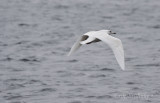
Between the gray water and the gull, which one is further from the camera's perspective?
the gray water

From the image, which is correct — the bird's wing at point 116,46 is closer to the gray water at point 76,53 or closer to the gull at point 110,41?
the gull at point 110,41

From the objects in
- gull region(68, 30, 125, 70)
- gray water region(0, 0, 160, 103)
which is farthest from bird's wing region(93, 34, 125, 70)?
gray water region(0, 0, 160, 103)

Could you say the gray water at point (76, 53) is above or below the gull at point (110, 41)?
below

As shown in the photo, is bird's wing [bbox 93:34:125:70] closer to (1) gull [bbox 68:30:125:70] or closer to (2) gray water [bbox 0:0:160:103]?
(1) gull [bbox 68:30:125:70]

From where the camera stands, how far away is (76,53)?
1703cm

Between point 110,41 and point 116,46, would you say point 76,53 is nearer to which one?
point 110,41

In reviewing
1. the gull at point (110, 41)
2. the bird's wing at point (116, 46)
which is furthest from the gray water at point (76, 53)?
the bird's wing at point (116, 46)

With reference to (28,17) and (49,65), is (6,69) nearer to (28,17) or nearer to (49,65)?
(49,65)

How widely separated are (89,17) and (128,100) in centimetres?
1021

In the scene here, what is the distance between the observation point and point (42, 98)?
12359mm

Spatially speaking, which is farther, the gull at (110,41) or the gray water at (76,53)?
the gray water at (76,53)

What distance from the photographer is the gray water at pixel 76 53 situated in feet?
41.8

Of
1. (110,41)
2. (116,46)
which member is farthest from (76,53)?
(116,46)

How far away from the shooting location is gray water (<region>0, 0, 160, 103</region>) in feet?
41.8
